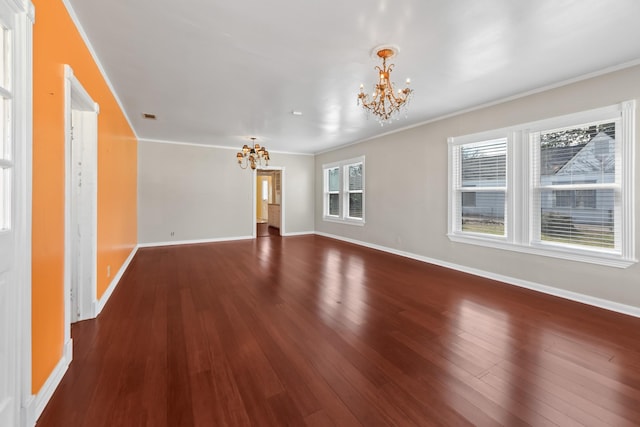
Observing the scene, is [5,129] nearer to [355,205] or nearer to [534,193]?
[534,193]

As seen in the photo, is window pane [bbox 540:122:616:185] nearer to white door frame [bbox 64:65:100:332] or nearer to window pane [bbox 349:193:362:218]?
window pane [bbox 349:193:362:218]

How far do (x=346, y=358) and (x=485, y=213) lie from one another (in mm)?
3378

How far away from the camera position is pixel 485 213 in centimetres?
415

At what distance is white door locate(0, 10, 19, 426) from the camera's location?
119 centimetres

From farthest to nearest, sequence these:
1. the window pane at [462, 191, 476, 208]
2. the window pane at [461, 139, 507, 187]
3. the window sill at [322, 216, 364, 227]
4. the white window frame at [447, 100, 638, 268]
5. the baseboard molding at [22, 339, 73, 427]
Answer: the window sill at [322, 216, 364, 227], the window pane at [462, 191, 476, 208], the window pane at [461, 139, 507, 187], the white window frame at [447, 100, 638, 268], the baseboard molding at [22, 339, 73, 427]

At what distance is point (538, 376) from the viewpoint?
1.84 metres

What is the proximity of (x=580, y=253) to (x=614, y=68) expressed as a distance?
206 cm

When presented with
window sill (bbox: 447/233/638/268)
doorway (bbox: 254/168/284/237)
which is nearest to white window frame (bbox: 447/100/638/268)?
window sill (bbox: 447/233/638/268)

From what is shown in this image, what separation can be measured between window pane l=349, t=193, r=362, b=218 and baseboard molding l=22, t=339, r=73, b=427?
19.1 feet

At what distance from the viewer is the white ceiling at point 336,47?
6.56 feet

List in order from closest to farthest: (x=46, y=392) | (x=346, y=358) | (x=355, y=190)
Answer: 1. (x=46, y=392)
2. (x=346, y=358)
3. (x=355, y=190)

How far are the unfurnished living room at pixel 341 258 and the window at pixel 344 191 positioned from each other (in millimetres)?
1696

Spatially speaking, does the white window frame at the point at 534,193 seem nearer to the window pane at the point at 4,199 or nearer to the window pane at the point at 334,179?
the window pane at the point at 334,179

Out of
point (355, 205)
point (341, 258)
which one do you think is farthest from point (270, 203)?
point (341, 258)
